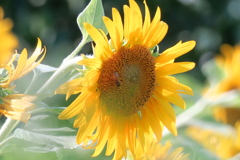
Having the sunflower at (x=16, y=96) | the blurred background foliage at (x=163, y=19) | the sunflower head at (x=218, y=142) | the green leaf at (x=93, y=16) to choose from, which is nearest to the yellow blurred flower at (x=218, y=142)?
the sunflower head at (x=218, y=142)

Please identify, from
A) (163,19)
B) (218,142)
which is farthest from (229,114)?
(163,19)

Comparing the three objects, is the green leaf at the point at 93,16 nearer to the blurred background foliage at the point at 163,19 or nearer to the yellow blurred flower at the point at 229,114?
the yellow blurred flower at the point at 229,114

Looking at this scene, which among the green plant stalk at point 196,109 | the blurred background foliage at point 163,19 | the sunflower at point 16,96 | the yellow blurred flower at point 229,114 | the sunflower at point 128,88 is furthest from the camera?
the blurred background foliage at point 163,19

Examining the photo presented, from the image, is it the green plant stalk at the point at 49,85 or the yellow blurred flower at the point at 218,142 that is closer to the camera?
the green plant stalk at the point at 49,85

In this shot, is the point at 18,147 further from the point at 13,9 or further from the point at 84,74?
the point at 13,9

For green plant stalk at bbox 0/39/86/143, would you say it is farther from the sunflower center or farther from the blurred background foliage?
the blurred background foliage

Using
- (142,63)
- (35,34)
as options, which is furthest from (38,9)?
(142,63)
